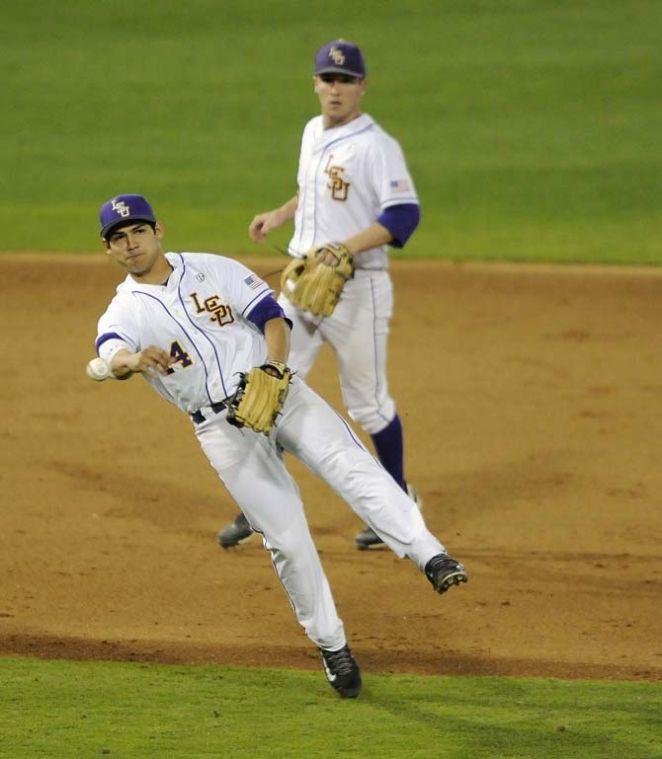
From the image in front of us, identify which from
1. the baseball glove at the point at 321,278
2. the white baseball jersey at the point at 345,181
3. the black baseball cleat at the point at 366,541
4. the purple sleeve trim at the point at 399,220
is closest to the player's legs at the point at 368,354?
the white baseball jersey at the point at 345,181

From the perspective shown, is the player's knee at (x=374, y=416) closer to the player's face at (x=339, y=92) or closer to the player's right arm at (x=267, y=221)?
the player's right arm at (x=267, y=221)

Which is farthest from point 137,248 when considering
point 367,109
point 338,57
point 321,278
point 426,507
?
point 367,109

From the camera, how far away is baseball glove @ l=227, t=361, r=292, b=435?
4992 mm

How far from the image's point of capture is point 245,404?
500 centimetres

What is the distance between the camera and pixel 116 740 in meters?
4.80

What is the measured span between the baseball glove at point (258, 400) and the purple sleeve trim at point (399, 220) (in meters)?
1.67

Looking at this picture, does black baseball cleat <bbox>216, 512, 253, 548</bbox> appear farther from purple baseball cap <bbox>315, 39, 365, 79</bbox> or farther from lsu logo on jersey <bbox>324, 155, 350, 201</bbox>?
purple baseball cap <bbox>315, 39, 365, 79</bbox>

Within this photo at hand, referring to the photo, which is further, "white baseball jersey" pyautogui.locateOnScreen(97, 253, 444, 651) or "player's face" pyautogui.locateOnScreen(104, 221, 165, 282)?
"player's face" pyautogui.locateOnScreen(104, 221, 165, 282)

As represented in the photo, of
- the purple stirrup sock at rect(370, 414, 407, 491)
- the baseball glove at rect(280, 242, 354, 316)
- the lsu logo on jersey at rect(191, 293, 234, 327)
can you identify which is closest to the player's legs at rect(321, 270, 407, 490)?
the purple stirrup sock at rect(370, 414, 407, 491)

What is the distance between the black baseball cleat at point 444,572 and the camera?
4.85 meters

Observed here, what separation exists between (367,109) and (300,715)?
1313 cm

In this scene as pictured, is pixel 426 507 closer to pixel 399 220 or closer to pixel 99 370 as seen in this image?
pixel 399 220

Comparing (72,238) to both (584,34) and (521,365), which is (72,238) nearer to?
(521,365)

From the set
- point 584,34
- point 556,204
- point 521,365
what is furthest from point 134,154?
point 521,365
